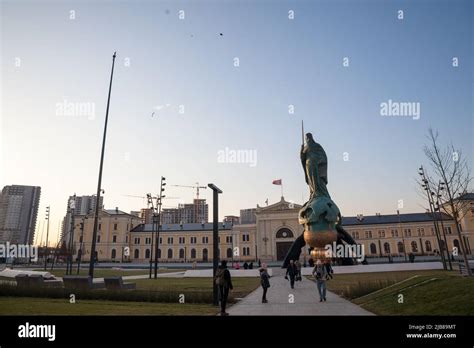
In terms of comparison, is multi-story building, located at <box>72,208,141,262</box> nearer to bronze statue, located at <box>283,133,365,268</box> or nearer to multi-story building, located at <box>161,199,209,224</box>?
multi-story building, located at <box>161,199,209,224</box>

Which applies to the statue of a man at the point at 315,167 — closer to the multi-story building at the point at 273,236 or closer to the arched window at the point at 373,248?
Result: the multi-story building at the point at 273,236

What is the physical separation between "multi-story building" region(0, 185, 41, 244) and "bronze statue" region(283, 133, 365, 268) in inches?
3134

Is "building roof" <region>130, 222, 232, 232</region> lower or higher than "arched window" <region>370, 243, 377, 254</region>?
higher

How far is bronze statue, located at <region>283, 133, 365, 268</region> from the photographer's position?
82.1 ft

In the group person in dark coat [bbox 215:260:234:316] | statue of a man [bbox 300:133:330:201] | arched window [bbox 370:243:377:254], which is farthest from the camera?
arched window [bbox 370:243:377:254]

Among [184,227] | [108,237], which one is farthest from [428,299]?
[108,237]

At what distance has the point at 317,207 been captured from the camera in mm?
25891

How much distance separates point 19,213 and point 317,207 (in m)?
84.8

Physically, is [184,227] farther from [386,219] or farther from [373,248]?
[386,219]

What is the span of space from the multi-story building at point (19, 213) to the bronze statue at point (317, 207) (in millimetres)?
79600

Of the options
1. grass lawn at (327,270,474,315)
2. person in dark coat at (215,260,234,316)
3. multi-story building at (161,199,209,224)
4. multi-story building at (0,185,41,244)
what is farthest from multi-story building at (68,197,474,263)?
multi-story building at (161,199,209,224)

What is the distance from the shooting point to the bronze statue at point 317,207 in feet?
82.1
